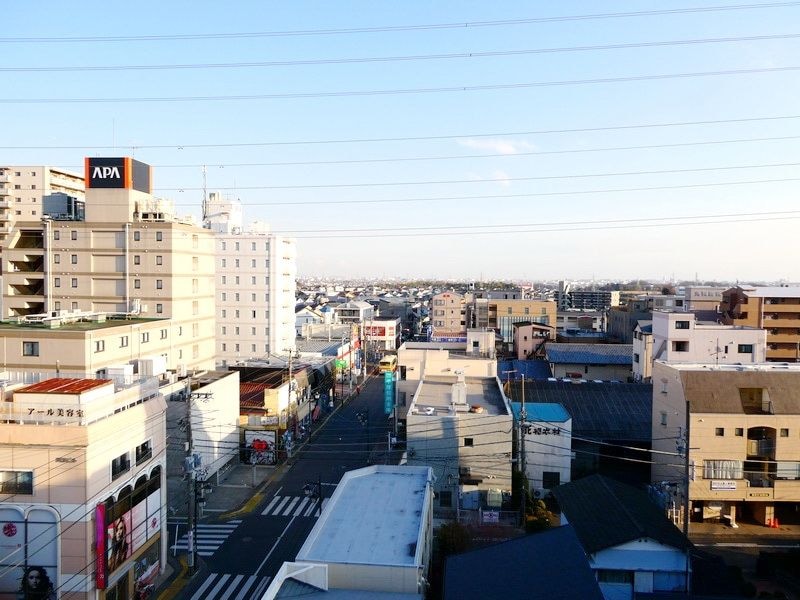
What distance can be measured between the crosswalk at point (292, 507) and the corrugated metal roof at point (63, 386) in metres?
8.52

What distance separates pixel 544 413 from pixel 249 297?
24.2 m

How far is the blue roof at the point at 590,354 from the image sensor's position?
36.9m

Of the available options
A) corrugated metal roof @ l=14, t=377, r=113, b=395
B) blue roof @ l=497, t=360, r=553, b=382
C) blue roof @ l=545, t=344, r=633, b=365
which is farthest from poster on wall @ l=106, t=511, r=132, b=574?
blue roof @ l=545, t=344, r=633, b=365

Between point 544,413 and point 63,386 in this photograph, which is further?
point 544,413

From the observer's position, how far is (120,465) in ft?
40.0

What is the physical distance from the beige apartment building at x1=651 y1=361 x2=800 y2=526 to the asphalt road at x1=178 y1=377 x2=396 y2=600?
440 inches

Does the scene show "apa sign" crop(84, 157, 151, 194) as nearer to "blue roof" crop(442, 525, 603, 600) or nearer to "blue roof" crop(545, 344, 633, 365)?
"blue roof" crop(442, 525, 603, 600)

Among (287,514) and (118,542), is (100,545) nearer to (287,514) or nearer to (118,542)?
(118,542)

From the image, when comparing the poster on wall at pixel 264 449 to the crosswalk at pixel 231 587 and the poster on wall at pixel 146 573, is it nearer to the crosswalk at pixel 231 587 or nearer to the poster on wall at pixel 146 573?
the crosswalk at pixel 231 587

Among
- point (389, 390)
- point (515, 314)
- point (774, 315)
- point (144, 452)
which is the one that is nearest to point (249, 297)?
point (389, 390)

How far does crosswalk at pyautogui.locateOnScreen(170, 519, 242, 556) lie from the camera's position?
16.2m

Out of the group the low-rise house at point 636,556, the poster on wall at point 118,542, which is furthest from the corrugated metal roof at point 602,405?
the poster on wall at point 118,542

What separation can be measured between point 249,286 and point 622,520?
101ft

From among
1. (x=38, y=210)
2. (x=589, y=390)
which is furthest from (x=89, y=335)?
(x=38, y=210)
